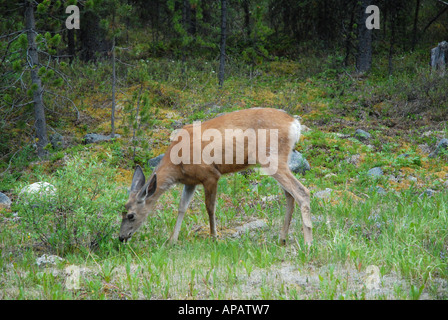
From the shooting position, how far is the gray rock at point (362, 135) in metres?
11.0

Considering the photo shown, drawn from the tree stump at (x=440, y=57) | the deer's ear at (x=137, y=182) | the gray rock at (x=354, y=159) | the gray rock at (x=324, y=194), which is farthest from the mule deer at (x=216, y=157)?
the tree stump at (x=440, y=57)

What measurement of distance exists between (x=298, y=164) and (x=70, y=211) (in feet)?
15.4

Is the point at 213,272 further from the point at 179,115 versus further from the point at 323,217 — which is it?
the point at 179,115

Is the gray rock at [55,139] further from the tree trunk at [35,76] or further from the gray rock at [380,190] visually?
the gray rock at [380,190]

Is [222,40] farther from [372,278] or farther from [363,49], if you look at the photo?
[372,278]

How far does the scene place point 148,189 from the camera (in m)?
6.03

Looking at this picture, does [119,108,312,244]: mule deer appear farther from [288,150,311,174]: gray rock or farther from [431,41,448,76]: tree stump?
[431,41,448,76]: tree stump

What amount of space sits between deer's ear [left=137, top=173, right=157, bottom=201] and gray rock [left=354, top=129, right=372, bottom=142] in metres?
6.43

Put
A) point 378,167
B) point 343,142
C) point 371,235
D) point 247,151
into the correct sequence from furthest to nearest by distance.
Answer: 1. point 343,142
2. point 378,167
3. point 247,151
4. point 371,235

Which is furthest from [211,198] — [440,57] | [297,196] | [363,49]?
[363,49]

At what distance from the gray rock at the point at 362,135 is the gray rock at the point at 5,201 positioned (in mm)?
7479
